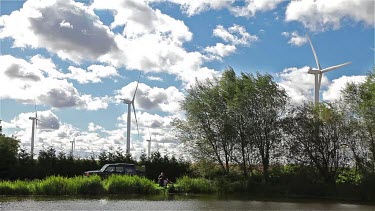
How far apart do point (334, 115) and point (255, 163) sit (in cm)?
774

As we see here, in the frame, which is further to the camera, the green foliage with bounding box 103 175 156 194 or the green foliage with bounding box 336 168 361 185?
the green foliage with bounding box 336 168 361 185

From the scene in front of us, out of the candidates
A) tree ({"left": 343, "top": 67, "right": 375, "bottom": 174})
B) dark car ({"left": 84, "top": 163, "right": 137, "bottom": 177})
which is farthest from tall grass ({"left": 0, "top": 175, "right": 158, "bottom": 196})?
tree ({"left": 343, "top": 67, "right": 375, "bottom": 174})

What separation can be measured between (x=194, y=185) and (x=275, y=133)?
28.4 feet

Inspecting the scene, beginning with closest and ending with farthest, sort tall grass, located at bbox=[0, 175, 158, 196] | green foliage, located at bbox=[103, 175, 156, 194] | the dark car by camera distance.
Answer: tall grass, located at bbox=[0, 175, 158, 196] < green foliage, located at bbox=[103, 175, 156, 194] < the dark car

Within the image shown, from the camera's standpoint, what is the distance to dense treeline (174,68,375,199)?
3734cm

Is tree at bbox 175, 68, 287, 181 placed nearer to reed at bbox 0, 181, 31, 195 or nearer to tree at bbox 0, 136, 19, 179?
tree at bbox 0, 136, 19, 179

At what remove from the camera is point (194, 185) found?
37188mm

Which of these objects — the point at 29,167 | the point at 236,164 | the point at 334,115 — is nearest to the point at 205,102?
the point at 236,164

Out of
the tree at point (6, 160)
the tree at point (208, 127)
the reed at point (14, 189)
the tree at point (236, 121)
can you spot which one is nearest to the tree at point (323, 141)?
the tree at point (236, 121)

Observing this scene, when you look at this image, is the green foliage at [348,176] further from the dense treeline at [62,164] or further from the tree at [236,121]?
the dense treeline at [62,164]

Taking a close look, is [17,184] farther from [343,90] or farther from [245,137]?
[343,90]

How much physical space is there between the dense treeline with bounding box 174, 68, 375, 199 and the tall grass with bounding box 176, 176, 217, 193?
3.00 m

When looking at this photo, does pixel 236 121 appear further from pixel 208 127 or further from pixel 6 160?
pixel 6 160

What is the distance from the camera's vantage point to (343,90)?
38500mm
